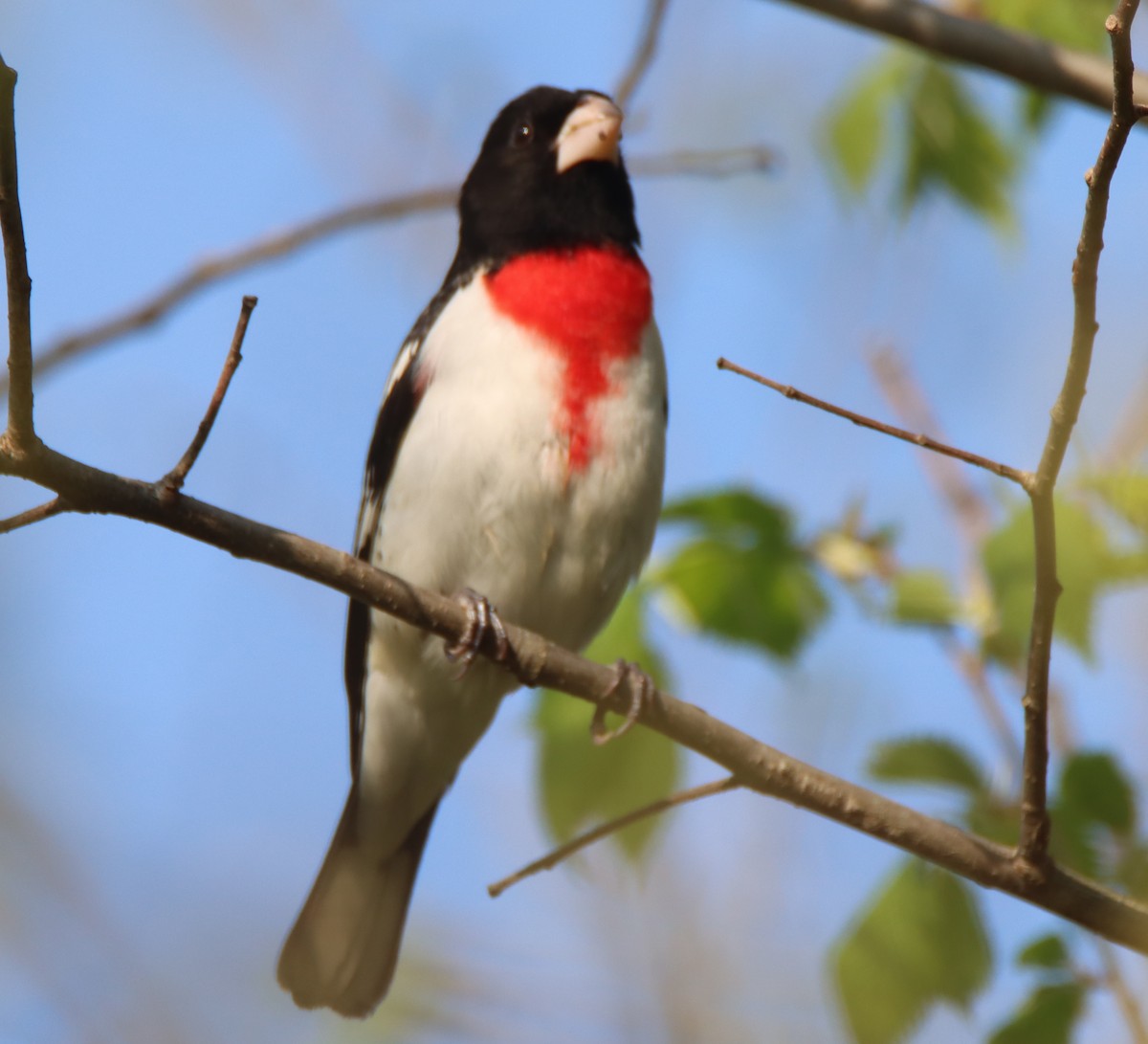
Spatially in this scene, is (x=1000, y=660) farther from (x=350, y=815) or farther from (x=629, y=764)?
(x=350, y=815)

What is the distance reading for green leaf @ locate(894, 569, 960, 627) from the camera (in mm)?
3402

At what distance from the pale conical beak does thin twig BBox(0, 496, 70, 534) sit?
2684 millimetres

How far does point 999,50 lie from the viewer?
3.62 m

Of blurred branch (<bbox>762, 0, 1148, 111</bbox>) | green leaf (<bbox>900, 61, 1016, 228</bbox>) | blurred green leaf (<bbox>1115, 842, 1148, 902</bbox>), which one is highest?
green leaf (<bbox>900, 61, 1016, 228</bbox>)

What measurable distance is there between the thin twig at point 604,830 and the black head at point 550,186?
2.00m

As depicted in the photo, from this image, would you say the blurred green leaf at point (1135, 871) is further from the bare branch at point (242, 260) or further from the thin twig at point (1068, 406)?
the bare branch at point (242, 260)

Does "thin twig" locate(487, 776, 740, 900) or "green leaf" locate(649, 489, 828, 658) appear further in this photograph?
"green leaf" locate(649, 489, 828, 658)

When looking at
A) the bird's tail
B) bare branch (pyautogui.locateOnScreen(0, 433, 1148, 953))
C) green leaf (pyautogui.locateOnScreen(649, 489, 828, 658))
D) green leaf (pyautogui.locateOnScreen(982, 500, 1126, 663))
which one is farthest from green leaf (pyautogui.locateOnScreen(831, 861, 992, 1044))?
the bird's tail

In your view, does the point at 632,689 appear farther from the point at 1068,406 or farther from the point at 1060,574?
the point at 1068,406

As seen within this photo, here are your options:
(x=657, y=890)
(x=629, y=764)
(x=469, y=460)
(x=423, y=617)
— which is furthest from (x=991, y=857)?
(x=657, y=890)

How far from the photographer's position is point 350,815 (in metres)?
4.76

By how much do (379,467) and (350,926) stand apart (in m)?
1.45

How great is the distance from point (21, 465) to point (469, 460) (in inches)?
68.9

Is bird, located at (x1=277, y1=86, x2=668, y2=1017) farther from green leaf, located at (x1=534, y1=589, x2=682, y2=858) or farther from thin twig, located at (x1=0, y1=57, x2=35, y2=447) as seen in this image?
thin twig, located at (x1=0, y1=57, x2=35, y2=447)
